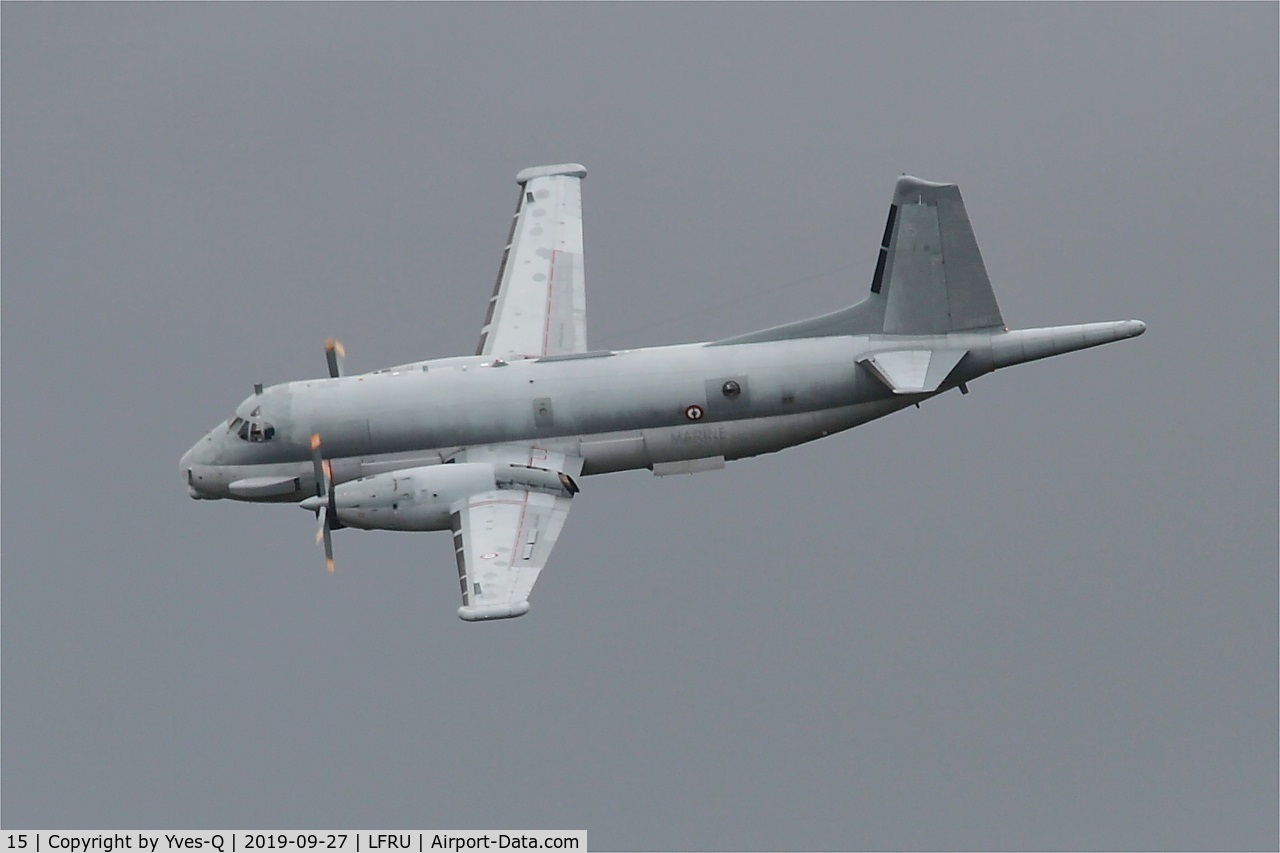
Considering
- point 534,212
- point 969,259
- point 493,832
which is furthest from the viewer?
point 534,212

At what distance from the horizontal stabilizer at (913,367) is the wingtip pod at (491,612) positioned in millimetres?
12292

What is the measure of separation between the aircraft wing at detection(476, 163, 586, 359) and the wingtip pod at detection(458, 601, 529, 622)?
9426 millimetres

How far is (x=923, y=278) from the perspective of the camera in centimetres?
7456

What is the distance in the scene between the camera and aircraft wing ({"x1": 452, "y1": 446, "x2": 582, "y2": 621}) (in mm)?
70375

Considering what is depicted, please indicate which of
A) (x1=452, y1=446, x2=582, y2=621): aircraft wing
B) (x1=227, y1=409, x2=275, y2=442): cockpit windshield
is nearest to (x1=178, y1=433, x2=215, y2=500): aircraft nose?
(x1=227, y1=409, x2=275, y2=442): cockpit windshield

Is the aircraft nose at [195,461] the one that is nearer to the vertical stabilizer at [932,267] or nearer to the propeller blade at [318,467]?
the propeller blade at [318,467]

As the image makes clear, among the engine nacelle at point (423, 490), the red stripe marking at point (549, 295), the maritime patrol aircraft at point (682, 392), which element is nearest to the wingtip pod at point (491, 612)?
the engine nacelle at point (423, 490)

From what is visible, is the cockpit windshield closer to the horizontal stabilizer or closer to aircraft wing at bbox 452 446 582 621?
aircraft wing at bbox 452 446 582 621

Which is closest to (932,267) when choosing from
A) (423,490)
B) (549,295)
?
(549,295)

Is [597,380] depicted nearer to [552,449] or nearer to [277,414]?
[552,449]

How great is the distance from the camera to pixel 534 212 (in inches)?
3194

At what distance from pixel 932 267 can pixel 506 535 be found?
14.2m

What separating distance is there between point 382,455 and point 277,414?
3241mm

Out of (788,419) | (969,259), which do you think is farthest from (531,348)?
(969,259)
